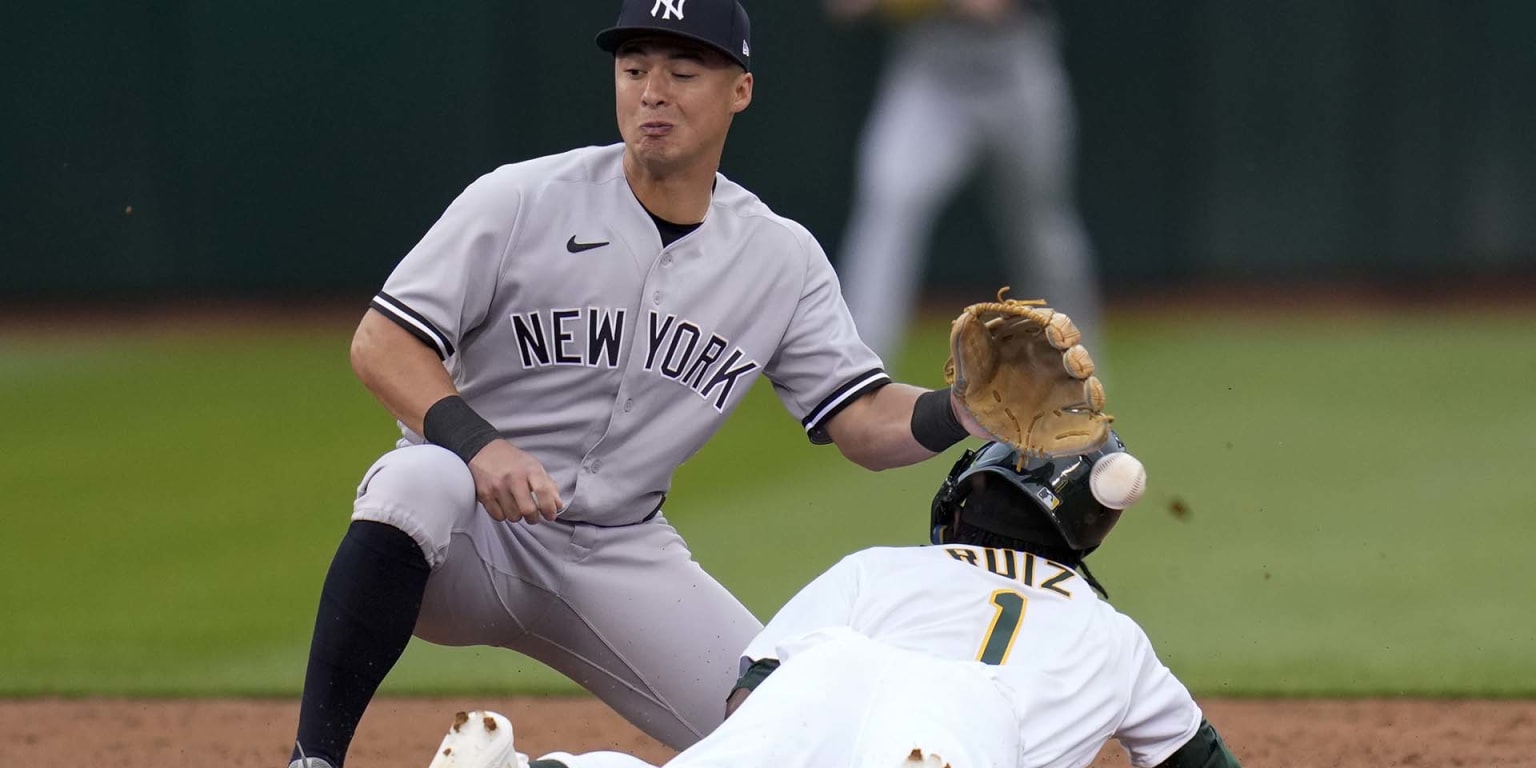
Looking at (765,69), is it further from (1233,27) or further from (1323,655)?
(1323,655)

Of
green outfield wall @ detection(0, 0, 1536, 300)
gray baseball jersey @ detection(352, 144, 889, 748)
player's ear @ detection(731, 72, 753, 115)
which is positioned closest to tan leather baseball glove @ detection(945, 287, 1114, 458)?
gray baseball jersey @ detection(352, 144, 889, 748)

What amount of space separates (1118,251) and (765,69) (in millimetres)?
2456

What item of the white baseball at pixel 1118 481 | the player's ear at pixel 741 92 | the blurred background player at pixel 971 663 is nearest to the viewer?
the blurred background player at pixel 971 663

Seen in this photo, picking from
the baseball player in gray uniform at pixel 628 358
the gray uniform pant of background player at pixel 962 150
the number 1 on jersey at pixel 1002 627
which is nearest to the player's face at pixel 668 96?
the baseball player in gray uniform at pixel 628 358

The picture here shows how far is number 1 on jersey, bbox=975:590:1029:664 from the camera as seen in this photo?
281cm

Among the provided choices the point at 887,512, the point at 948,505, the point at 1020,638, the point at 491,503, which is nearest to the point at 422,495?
the point at 491,503

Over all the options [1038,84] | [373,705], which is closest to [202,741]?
[373,705]

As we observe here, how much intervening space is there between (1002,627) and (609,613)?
98 cm

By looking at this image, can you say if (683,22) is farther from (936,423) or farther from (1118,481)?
(1118,481)

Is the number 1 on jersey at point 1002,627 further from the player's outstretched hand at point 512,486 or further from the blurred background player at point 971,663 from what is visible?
the player's outstretched hand at point 512,486

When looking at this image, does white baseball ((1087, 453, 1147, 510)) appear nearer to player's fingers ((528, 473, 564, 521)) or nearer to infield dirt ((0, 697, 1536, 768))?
player's fingers ((528, 473, 564, 521))

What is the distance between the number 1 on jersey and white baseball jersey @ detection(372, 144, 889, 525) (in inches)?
35.2

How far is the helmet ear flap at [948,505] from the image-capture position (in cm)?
318

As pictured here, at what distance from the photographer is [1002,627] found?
2838 millimetres
